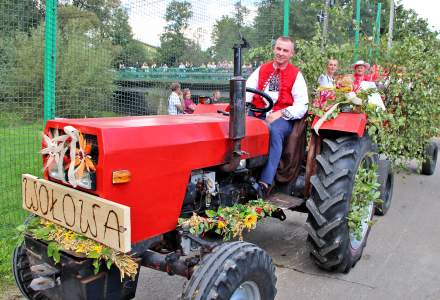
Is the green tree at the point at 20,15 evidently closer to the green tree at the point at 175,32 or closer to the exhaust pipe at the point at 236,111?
the green tree at the point at 175,32

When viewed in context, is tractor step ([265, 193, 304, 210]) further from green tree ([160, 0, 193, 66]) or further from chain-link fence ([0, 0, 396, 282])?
green tree ([160, 0, 193, 66])

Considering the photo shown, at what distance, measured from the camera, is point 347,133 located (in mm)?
3838

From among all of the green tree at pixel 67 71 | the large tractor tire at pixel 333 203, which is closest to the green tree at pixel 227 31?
the green tree at pixel 67 71

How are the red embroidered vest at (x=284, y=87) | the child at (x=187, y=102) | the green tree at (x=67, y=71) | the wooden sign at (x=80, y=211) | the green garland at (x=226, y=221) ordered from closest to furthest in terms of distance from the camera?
the wooden sign at (x=80, y=211), the green garland at (x=226, y=221), the red embroidered vest at (x=284, y=87), the green tree at (x=67, y=71), the child at (x=187, y=102)

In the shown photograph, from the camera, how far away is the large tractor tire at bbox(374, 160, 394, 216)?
5.12 m

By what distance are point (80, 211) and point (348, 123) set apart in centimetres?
236

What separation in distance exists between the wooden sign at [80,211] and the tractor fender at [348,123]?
7.08 feet

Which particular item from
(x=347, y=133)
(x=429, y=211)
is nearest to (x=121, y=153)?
(x=347, y=133)

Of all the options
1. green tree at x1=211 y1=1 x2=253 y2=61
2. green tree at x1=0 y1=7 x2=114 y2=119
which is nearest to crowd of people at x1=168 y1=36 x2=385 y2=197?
green tree at x1=211 y1=1 x2=253 y2=61

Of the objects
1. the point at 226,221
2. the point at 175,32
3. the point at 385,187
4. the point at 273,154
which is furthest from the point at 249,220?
the point at 175,32

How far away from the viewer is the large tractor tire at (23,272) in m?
2.92

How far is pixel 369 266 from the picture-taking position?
4.05 metres

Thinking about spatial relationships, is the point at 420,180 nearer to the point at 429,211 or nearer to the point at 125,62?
the point at 429,211

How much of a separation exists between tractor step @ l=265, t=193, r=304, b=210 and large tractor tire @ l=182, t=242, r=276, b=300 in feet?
3.49
